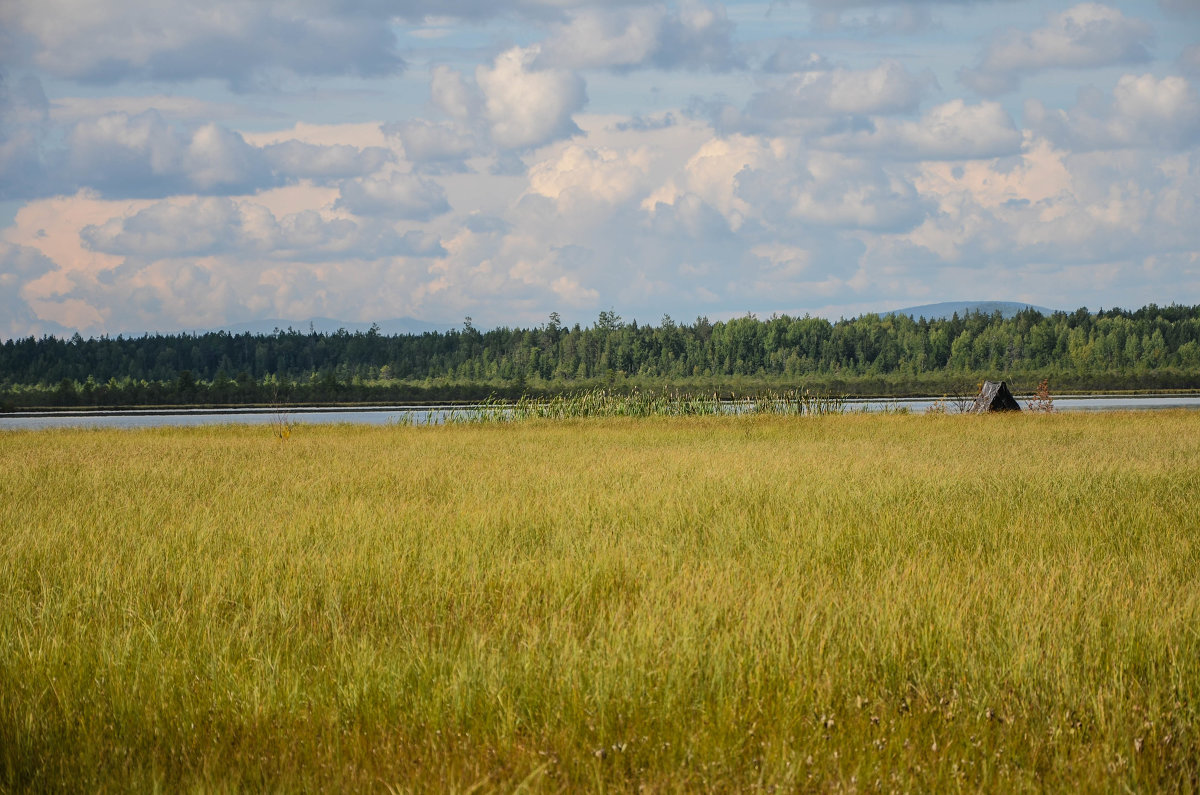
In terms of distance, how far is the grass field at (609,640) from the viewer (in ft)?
13.1

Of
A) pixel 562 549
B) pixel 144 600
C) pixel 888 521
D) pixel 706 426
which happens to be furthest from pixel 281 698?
pixel 706 426

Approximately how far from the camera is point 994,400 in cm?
2950

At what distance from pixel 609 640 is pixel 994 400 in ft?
89.4

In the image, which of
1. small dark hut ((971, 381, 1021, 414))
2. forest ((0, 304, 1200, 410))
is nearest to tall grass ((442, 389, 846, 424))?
small dark hut ((971, 381, 1021, 414))

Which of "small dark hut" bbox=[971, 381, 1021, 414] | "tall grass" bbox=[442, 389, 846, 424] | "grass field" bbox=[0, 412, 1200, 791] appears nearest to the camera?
"grass field" bbox=[0, 412, 1200, 791]

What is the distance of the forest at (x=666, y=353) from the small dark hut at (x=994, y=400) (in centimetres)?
5996

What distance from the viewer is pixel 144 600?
654 cm

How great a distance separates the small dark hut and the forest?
2361 inches

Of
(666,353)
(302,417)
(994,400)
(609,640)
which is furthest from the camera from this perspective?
(666,353)

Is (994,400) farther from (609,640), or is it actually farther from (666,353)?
(666,353)

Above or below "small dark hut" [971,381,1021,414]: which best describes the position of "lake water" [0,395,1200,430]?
below

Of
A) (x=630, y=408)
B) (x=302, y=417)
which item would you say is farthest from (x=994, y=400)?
(x=302, y=417)

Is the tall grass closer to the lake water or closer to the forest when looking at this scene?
the lake water

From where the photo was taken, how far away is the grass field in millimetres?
3996
